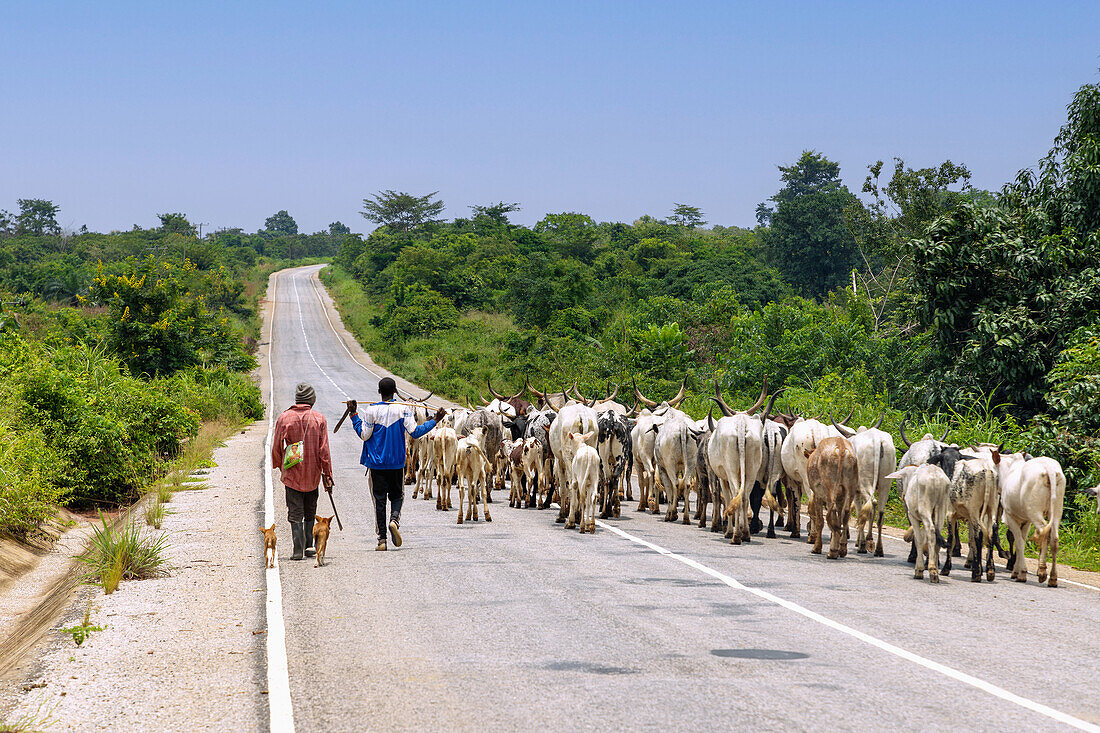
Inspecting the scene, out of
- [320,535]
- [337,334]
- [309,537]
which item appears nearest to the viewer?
[320,535]

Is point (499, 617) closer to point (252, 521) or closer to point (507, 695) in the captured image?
point (507, 695)

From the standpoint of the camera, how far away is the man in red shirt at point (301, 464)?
454 inches

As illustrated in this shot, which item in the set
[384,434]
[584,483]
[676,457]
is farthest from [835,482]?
[384,434]

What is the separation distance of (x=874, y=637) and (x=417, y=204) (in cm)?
10316

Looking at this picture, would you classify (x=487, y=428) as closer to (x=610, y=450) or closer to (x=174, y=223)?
(x=610, y=450)

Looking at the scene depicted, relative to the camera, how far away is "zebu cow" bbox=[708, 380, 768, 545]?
13348mm

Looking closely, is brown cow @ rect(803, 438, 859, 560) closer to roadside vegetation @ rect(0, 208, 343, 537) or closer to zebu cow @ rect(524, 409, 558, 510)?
zebu cow @ rect(524, 409, 558, 510)

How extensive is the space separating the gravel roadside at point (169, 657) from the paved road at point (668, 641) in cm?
41

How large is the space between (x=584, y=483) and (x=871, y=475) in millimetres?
3799

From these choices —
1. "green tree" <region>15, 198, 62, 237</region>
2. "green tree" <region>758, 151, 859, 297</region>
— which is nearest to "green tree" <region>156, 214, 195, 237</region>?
"green tree" <region>15, 198, 62, 237</region>

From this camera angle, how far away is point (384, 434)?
39.6 ft

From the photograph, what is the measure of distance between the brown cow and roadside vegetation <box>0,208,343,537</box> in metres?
10.7

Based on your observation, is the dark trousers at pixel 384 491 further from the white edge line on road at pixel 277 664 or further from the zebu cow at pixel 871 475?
the zebu cow at pixel 871 475

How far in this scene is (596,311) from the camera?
50281 millimetres
